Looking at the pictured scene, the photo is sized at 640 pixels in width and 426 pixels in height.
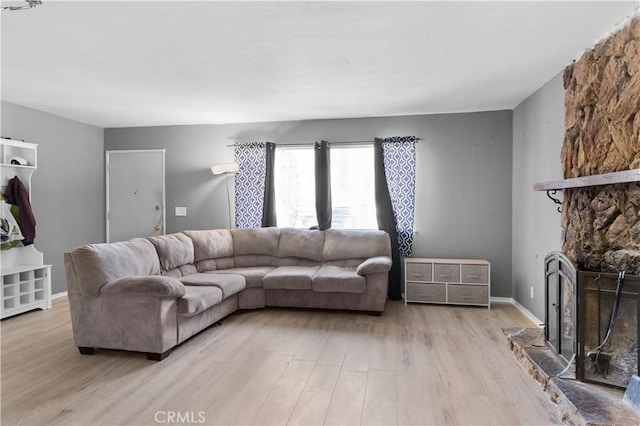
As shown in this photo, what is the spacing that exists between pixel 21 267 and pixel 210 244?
209 centimetres

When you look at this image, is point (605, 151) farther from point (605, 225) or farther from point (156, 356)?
point (156, 356)

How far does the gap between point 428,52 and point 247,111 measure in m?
2.52

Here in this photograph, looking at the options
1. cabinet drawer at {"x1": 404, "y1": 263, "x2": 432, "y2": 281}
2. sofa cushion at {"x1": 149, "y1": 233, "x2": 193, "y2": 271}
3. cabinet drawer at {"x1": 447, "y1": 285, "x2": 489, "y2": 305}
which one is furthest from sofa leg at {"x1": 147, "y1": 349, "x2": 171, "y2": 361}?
cabinet drawer at {"x1": 447, "y1": 285, "x2": 489, "y2": 305}

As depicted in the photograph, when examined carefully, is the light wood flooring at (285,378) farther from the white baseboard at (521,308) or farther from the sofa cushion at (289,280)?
the sofa cushion at (289,280)

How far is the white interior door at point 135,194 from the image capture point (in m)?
5.43

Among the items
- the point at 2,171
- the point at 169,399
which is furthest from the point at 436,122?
the point at 2,171

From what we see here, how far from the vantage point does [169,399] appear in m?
2.26

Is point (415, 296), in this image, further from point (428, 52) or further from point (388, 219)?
point (428, 52)

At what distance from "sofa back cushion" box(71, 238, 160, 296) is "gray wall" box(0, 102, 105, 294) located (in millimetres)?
2162

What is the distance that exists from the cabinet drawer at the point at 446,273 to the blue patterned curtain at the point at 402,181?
0.48 m

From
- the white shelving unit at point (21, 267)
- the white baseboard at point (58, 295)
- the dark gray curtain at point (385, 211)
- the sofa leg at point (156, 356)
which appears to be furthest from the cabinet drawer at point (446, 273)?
the white baseboard at point (58, 295)

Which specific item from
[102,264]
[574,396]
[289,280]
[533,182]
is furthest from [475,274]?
[102,264]

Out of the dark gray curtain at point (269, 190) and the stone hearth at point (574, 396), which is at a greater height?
the dark gray curtain at point (269, 190)

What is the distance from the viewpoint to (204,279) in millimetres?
3744
